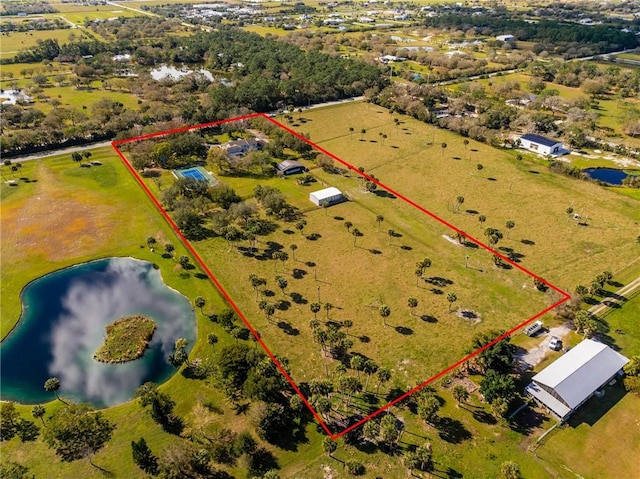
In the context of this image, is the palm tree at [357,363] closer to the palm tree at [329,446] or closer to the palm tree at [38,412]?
the palm tree at [329,446]

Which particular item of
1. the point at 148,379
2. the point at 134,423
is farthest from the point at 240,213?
the point at 134,423

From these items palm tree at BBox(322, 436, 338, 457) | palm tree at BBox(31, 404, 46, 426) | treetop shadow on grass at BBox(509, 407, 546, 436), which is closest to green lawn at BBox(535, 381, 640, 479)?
treetop shadow on grass at BBox(509, 407, 546, 436)

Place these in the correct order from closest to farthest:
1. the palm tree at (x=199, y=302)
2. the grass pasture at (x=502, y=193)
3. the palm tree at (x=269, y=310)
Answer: the palm tree at (x=269, y=310) < the palm tree at (x=199, y=302) < the grass pasture at (x=502, y=193)

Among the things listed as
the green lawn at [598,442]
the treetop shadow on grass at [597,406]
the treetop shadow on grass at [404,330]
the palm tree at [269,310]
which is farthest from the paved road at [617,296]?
the palm tree at [269,310]

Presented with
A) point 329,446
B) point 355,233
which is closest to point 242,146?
point 355,233

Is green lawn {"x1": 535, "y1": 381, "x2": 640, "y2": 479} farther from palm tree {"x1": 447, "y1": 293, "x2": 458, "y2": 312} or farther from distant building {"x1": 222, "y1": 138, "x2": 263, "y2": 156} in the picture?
distant building {"x1": 222, "y1": 138, "x2": 263, "y2": 156}
